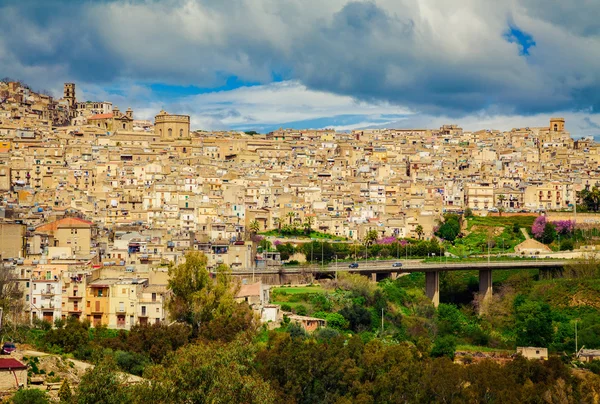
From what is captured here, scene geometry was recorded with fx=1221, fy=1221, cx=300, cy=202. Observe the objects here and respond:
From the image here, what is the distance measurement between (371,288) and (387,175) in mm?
38646

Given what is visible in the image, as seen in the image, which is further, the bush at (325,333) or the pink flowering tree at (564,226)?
the pink flowering tree at (564,226)

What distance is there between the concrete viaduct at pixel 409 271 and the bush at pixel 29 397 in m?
22.3

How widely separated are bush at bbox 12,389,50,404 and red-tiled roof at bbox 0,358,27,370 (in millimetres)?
1587

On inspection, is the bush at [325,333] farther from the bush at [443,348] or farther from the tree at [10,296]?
the tree at [10,296]

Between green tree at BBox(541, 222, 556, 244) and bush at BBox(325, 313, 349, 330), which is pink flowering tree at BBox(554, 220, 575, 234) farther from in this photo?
bush at BBox(325, 313, 349, 330)

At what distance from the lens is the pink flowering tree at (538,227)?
70.6 meters

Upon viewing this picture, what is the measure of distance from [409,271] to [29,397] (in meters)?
30.4

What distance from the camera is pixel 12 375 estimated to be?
105 ft

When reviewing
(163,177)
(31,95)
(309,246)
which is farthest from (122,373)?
(31,95)

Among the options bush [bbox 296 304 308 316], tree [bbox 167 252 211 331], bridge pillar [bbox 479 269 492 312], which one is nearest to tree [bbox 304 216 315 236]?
bridge pillar [bbox 479 269 492 312]

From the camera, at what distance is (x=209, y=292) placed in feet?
140

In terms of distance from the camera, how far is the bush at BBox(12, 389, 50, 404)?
30.1 meters

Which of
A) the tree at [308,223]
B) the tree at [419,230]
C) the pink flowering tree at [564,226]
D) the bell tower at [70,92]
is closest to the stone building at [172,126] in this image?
the bell tower at [70,92]

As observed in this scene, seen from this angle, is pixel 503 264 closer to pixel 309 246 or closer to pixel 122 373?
pixel 309 246
